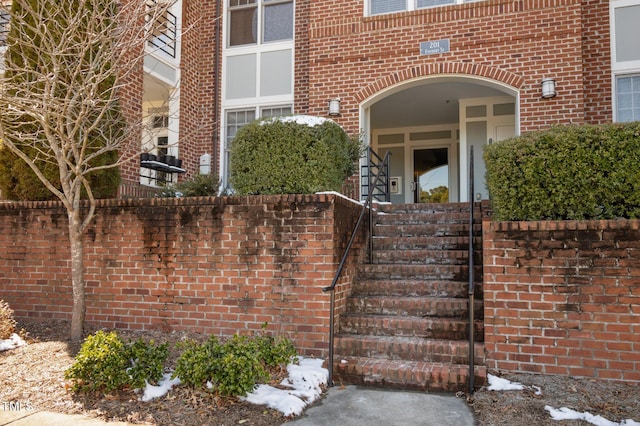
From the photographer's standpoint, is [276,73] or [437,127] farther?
[437,127]

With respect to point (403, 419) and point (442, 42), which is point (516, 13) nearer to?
point (442, 42)

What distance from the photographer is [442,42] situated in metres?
9.22

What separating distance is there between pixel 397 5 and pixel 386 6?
21 cm

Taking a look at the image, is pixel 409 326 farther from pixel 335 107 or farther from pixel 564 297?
pixel 335 107

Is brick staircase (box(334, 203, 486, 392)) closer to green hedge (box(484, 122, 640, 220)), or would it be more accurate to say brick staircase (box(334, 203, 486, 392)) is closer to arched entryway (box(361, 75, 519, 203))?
green hedge (box(484, 122, 640, 220))

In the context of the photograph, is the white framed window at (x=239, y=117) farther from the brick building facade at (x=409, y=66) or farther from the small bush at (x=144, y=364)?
the small bush at (x=144, y=364)

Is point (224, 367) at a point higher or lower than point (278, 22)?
lower

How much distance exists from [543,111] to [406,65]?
2.52m

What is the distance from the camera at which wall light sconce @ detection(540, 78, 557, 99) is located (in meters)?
8.46

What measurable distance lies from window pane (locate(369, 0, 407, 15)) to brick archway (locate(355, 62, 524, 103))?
1.31 m

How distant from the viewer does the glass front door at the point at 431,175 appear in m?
13.2

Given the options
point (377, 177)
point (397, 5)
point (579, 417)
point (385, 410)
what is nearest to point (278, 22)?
point (397, 5)

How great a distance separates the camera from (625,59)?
9156mm

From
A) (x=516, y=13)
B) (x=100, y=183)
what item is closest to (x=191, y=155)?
(x=100, y=183)
